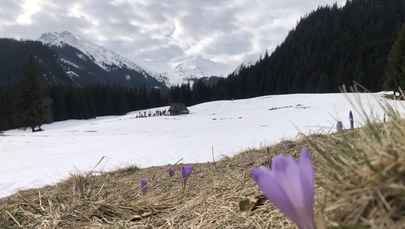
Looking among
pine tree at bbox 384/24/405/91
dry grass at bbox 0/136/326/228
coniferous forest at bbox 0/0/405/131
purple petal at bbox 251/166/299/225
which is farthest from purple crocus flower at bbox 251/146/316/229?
coniferous forest at bbox 0/0/405/131

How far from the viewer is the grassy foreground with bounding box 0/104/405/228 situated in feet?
2.60

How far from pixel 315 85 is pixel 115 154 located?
279 feet

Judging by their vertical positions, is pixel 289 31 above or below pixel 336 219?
above

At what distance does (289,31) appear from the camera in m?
142

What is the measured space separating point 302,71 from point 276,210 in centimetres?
10495

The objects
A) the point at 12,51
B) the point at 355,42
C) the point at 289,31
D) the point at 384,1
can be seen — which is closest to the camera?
the point at 355,42

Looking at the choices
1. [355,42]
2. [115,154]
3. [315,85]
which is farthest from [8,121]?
[355,42]

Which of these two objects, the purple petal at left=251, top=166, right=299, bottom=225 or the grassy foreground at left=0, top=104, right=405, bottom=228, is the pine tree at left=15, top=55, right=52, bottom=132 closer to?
the grassy foreground at left=0, top=104, right=405, bottom=228

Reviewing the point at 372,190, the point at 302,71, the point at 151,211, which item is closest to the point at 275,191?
the point at 372,190

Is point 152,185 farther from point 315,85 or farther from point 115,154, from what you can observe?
point 315,85

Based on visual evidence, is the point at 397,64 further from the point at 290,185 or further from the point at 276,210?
the point at 290,185

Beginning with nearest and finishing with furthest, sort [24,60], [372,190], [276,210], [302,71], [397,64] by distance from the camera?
[372,190] < [276,210] < [397,64] < [302,71] < [24,60]

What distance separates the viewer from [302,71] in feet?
336

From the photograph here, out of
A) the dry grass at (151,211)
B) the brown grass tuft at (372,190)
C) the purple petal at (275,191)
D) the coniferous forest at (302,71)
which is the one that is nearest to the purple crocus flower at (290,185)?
the purple petal at (275,191)
